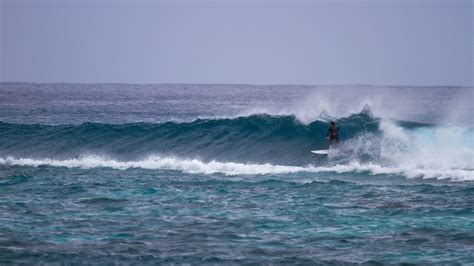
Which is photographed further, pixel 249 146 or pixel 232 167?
pixel 249 146

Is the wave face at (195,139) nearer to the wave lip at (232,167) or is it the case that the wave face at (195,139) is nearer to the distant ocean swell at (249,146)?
the distant ocean swell at (249,146)

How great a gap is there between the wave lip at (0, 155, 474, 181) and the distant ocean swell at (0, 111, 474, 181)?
0.11 feet

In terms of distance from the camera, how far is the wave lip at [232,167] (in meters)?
23.8

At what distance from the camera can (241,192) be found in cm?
2133

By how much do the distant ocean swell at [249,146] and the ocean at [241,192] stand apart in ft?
0.29

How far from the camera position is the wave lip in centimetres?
2383

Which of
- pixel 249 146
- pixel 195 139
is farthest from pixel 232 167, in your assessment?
pixel 195 139

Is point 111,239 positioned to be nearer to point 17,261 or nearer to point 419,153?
point 17,261

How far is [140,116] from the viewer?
58.1 metres

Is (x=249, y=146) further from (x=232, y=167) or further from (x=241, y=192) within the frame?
(x=241, y=192)

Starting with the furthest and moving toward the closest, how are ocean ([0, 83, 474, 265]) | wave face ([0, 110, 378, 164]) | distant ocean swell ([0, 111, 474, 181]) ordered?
wave face ([0, 110, 378, 164]) < distant ocean swell ([0, 111, 474, 181]) < ocean ([0, 83, 474, 265])

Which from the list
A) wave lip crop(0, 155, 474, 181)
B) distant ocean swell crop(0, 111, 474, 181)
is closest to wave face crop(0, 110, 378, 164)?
distant ocean swell crop(0, 111, 474, 181)

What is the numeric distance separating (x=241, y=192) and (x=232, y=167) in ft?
18.0

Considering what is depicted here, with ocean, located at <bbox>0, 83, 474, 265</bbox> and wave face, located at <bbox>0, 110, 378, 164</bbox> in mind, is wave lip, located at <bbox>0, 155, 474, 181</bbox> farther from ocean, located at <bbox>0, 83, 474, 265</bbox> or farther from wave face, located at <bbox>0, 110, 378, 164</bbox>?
wave face, located at <bbox>0, 110, 378, 164</bbox>
